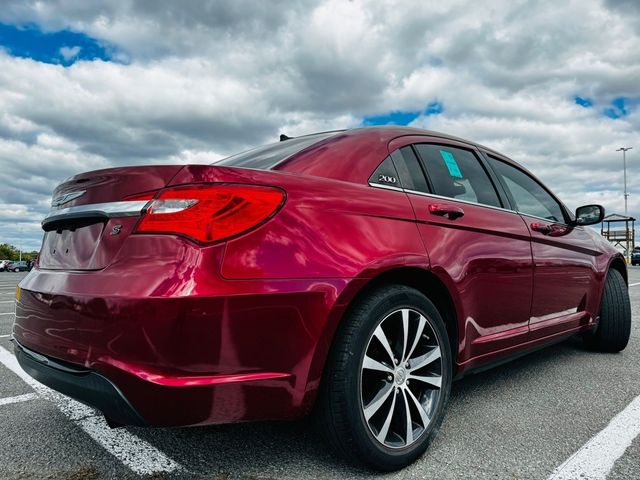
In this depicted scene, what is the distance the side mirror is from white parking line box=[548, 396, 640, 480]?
→ 1.55 meters

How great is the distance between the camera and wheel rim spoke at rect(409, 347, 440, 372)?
207 centimetres

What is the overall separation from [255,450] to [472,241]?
1405 mm

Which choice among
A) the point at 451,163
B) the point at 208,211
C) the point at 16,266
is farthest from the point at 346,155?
the point at 16,266

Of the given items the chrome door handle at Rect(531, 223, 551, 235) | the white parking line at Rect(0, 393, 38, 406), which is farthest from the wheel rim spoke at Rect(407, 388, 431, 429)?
the white parking line at Rect(0, 393, 38, 406)

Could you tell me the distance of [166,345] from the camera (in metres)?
1.53

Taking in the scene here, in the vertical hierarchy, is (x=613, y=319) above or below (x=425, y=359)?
below

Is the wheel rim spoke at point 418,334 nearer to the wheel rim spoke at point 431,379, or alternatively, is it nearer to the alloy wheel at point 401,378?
the alloy wheel at point 401,378

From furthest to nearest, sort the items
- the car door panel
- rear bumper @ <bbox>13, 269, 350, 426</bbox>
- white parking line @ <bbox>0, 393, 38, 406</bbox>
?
the car door panel
white parking line @ <bbox>0, 393, 38, 406</bbox>
rear bumper @ <bbox>13, 269, 350, 426</bbox>

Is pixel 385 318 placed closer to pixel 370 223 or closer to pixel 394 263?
pixel 394 263

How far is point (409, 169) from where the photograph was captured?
7.80 ft

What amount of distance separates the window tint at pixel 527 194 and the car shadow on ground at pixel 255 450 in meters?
1.39

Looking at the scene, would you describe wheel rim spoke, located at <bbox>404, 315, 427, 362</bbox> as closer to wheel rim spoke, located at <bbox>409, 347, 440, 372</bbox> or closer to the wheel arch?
wheel rim spoke, located at <bbox>409, 347, 440, 372</bbox>

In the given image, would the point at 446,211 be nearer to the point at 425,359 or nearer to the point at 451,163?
the point at 451,163

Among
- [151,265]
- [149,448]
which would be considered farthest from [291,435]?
[151,265]
